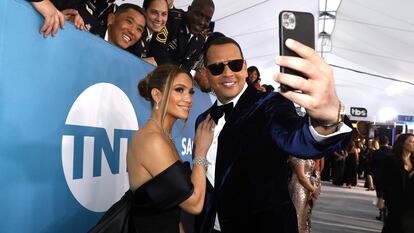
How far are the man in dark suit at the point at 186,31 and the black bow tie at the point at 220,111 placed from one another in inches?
65.9

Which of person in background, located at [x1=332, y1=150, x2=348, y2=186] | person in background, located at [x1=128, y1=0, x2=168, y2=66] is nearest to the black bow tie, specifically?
person in background, located at [x1=128, y1=0, x2=168, y2=66]

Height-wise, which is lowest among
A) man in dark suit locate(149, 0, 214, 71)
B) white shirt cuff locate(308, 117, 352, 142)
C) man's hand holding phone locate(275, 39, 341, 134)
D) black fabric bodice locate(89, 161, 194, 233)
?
black fabric bodice locate(89, 161, 194, 233)

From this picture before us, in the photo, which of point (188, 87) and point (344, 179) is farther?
point (344, 179)

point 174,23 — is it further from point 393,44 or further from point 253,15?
point 393,44

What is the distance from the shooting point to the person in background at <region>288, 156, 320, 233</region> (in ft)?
14.1

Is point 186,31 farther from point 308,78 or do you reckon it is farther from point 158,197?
point 308,78

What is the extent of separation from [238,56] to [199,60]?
214cm

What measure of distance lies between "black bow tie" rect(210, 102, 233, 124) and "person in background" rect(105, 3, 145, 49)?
3.43ft

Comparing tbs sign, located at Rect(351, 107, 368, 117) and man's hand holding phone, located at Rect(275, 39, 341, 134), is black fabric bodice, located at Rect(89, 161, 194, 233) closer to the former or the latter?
man's hand holding phone, located at Rect(275, 39, 341, 134)

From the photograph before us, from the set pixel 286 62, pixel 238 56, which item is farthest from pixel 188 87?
pixel 286 62

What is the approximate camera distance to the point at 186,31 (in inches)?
150

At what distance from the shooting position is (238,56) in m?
2.00

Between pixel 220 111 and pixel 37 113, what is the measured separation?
0.88 m

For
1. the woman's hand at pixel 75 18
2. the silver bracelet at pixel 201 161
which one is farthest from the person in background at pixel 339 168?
the woman's hand at pixel 75 18
